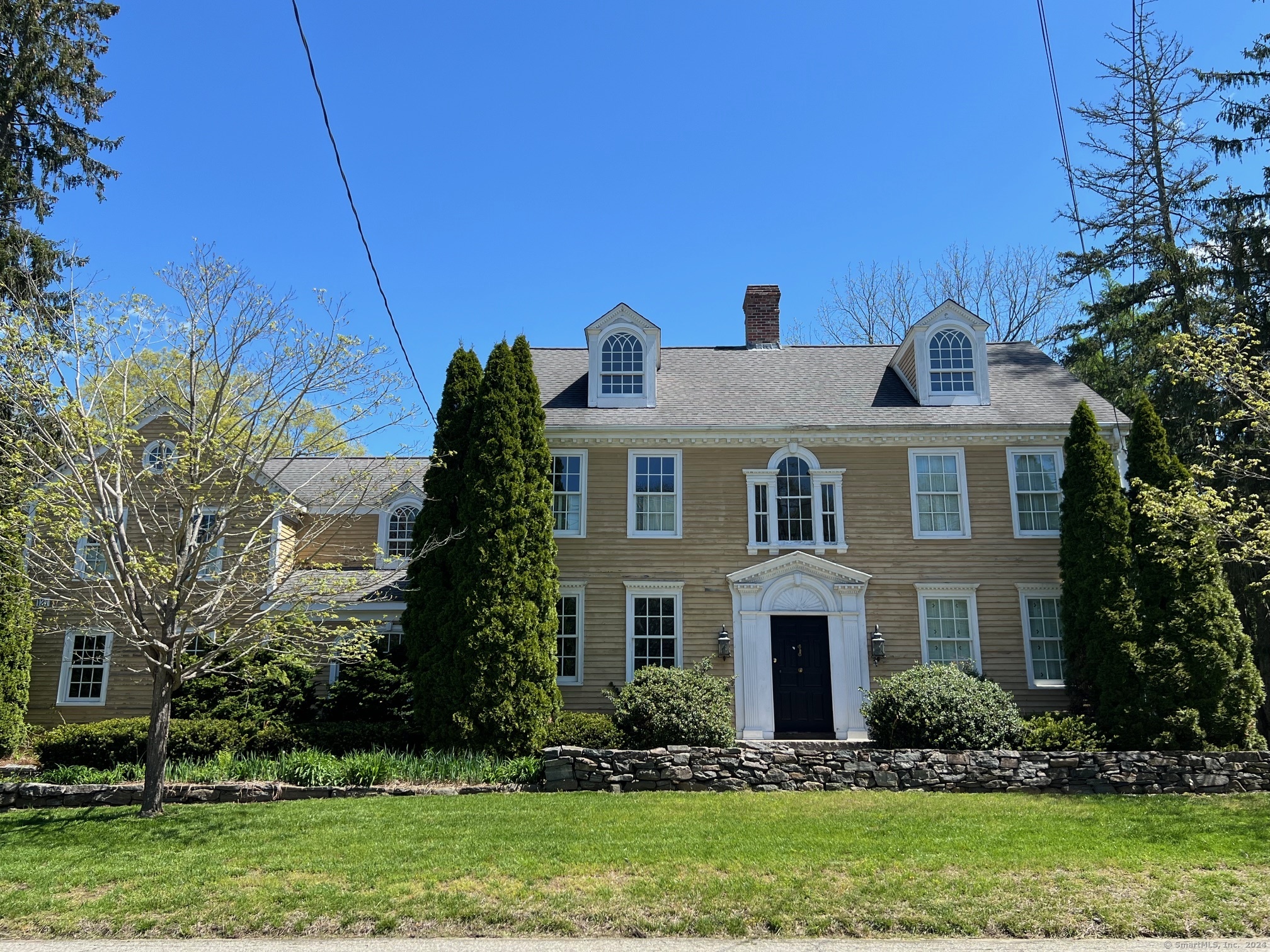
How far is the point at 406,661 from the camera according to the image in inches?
593

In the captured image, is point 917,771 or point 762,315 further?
point 762,315

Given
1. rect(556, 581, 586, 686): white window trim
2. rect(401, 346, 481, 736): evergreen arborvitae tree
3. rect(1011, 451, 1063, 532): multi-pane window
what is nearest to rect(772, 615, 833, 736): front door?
rect(556, 581, 586, 686): white window trim

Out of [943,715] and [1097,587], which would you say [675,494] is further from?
[1097,587]

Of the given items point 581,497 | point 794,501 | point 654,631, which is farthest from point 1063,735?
point 581,497

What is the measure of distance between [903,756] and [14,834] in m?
10.6

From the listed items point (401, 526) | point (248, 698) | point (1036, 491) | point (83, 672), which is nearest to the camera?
point (248, 698)

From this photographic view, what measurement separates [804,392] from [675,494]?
3829 mm

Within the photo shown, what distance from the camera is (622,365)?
18.7 metres

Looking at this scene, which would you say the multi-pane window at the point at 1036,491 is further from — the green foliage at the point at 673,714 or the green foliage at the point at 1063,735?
the green foliage at the point at 673,714

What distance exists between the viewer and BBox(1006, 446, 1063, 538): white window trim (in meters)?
17.0

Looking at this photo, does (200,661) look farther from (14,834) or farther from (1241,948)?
(1241,948)

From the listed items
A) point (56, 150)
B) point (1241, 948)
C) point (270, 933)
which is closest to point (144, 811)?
point (270, 933)

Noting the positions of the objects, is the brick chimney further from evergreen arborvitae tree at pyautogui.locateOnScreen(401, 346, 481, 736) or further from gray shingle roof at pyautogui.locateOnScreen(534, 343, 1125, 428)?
evergreen arborvitae tree at pyautogui.locateOnScreen(401, 346, 481, 736)

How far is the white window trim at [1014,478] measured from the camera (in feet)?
55.7
